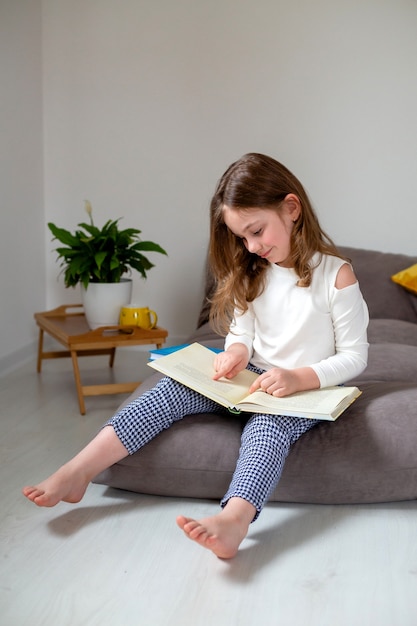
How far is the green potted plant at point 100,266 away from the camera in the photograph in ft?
9.70

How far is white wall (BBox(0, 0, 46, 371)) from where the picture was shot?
3283 millimetres

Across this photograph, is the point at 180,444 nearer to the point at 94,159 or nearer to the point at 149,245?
the point at 149,245

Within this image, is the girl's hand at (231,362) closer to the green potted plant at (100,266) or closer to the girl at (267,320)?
the girl at (267,320)

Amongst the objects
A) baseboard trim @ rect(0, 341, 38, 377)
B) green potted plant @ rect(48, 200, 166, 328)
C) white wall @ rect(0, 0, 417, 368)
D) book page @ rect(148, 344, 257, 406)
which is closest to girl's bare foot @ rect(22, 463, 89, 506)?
book page @ rect(148, 344, 257, 406)

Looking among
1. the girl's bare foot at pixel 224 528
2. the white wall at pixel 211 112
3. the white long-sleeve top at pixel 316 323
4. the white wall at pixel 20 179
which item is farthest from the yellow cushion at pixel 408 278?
the girl's bare foot at pixel 224 528

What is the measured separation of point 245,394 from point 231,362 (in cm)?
9

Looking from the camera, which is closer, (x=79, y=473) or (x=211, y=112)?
(x=79, y=473)

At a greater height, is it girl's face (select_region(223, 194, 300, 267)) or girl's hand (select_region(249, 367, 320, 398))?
girl's face (select_region(223, 194, 300, 267))

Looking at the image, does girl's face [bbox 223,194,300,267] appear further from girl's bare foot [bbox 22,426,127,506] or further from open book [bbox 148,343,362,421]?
girl's bare foot [bbox 22,426,127,506]

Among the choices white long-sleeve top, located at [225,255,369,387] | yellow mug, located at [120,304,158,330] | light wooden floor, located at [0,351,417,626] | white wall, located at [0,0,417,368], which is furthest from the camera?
white wall, located at [0,0,417,368]

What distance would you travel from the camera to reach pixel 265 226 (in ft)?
5.90

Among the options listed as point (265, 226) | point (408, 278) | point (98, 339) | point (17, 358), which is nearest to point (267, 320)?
point (265, 226)

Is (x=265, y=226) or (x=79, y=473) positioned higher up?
(x=265, y=226)

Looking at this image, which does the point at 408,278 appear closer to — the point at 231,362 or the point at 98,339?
the point at 98,339
